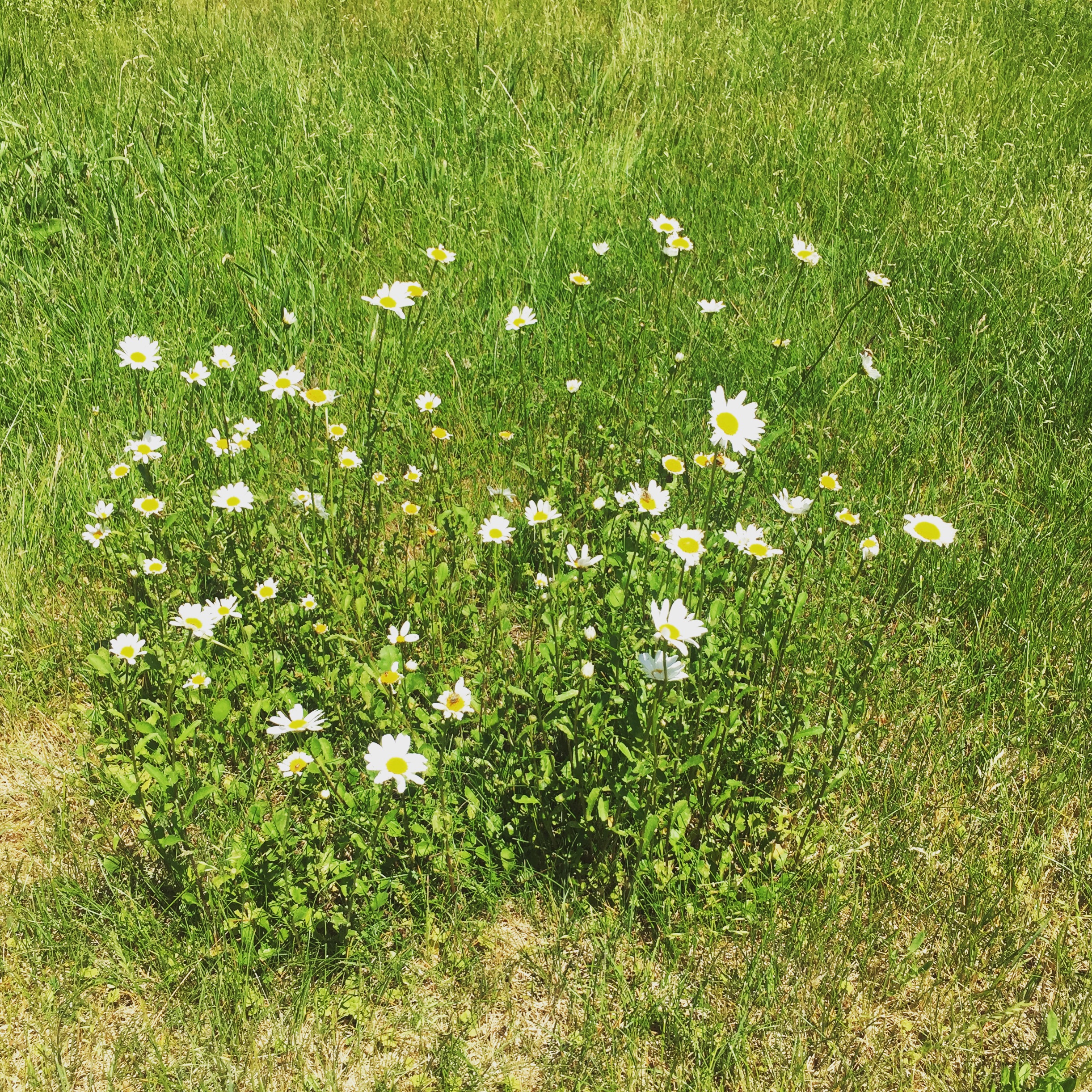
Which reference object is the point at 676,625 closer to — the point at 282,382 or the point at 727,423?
the point at 727,423

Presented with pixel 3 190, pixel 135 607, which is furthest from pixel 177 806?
pixel 3 190

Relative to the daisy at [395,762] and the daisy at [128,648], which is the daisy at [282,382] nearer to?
the daisy at [128,648]

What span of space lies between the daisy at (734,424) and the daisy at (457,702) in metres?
0.74

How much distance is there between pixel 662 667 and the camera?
1.64m

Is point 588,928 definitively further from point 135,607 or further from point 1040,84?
point 1040,84

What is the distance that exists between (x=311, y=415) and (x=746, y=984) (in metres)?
1.92

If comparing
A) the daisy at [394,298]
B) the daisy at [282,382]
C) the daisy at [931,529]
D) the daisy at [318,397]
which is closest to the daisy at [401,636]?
the daisy at [318,397]

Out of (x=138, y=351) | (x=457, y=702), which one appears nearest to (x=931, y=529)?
(x=457, y=702)

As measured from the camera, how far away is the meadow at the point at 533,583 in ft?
5.70

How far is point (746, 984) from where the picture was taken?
1.72 m

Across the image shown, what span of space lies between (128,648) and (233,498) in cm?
49

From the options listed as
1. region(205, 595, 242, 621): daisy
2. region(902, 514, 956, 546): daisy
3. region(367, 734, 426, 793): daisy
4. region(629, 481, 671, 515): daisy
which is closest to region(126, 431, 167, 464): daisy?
region(205, 595, 242, 621): daisy

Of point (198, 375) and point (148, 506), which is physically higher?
point (198, 375)

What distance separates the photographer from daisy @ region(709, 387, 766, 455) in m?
1.95
